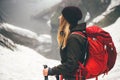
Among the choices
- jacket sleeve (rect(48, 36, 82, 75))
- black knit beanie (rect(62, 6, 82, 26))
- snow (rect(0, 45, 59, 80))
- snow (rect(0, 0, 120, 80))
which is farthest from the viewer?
snow (rect(0, 45, 59, 80))

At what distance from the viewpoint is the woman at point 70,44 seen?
4.81m

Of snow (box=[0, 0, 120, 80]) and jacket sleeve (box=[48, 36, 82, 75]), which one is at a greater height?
snow (box=[0, 0, 120, 80])

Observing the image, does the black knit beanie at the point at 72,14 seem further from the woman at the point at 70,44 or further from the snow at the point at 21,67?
the snow at the point at 21,67

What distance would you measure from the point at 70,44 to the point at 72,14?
1.75ft

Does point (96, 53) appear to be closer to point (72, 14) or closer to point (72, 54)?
point (72, 54)

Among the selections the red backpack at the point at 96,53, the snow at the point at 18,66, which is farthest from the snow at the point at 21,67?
the red backpack at the point at 96,53

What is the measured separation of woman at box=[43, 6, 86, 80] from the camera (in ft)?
15.8

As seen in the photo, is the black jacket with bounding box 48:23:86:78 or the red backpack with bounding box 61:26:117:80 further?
the red backpack with bounding box 61:26:117:80

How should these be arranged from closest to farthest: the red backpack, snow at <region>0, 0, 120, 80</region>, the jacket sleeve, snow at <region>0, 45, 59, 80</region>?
the jacket sleeve
the red backpack
snow at <region>0, 0, 120, 80</region>
snow at <region>0, 45, 59, 80</region>

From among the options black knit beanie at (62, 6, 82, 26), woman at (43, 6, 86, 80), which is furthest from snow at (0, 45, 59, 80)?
black knit beanie at (62, 6, 82, 26)

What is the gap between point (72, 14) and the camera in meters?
5.06

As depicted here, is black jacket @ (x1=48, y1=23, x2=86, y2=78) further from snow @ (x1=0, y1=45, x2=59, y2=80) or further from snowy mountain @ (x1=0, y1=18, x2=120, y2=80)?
snow @ (x1=0, y1=45, x2=59, y2=80)

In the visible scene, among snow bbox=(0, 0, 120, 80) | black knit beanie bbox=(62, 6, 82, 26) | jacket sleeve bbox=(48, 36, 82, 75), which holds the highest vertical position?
snow bbox=(0, 0, 120, 80)

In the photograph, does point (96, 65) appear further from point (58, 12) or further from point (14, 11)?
point (14, 11)
